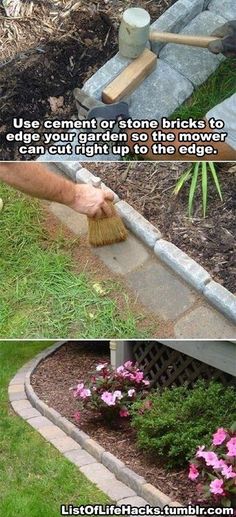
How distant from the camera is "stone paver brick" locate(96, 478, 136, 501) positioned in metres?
2.69

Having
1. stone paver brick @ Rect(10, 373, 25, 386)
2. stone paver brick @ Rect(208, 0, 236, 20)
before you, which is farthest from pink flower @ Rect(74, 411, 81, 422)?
stone paver brick @ Rect(208, 0, 236, 20)

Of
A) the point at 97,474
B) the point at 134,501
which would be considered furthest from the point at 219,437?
the point at 97,474

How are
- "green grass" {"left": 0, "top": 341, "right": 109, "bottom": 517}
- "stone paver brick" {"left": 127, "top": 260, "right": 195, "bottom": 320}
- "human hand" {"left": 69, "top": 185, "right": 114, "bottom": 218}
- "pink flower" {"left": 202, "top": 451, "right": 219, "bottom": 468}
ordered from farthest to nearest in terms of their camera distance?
"green grass" {"left": 0, "top": 341, "right": 109, "bottom": 517} → "pink flower" {"left": 202, "top": 451, "right": 219, "bottom": 468} → "stone paver brick" {"left": 127, "top": 260, "right": 195, "bottom": 320} → "human hand" {"left": 69, "top": 185, "right": 114, "bottom": 218}

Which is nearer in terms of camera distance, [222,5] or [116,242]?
[116,242]

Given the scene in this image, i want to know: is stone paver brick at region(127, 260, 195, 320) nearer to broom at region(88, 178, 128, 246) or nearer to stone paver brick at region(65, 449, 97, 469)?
broom at region(88, 178, 128, 246)

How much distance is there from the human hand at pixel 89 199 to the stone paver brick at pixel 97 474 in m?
1.05

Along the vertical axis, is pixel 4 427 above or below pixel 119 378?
below

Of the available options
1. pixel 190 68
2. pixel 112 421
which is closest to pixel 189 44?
pixel 190 68

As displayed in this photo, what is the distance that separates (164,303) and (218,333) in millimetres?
149

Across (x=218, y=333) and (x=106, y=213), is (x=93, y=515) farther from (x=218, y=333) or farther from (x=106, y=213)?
(x=106, y=213)

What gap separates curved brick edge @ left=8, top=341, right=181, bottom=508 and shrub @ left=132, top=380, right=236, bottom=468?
11cm

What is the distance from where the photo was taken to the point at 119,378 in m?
3.06

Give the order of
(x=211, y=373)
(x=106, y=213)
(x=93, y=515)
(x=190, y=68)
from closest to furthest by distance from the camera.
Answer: (x=106, y=213)
(x=93, y=515)
(x=190, y=68)
(x=211, y=373)

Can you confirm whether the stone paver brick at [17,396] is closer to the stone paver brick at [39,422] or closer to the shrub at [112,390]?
the stone paver brick at [39,422]
